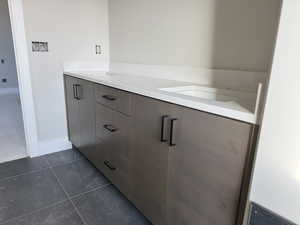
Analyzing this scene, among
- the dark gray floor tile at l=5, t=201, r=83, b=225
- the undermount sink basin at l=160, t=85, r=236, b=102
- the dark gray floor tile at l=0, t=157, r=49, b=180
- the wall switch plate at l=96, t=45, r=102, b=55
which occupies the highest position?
the wall switch plate at l=96, t=45, r=102, b=55

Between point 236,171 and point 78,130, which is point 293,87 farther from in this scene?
point 78,130

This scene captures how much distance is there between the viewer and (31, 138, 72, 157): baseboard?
7.64ft

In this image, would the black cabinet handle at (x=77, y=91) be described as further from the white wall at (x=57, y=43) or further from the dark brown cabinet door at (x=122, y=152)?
the dark brown cabinet door at (x=122, y=152)

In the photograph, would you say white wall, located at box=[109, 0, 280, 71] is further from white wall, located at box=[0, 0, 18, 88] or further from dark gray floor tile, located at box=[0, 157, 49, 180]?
white wall, located at box=[0, 0, 18, 88]

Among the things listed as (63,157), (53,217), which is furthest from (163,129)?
(63,157)

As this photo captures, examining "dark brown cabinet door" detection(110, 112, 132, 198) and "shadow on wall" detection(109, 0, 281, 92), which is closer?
"shadow on wall" detection(109, 0, 281, 92)

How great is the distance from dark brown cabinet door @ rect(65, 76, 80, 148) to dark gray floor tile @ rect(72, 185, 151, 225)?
2.47ft

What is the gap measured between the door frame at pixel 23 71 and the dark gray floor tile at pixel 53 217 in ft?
3.21

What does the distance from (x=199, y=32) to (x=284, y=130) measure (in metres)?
1.09

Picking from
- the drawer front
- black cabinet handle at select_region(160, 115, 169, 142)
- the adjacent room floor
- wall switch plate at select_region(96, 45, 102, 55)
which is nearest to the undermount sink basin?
black cabinet handle at select_region(160, 115, 169, 142)

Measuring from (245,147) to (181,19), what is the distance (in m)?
1.23

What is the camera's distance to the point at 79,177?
1938 mm

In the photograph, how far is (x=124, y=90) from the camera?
133 cm

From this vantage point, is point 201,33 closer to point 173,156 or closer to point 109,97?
point 109,97
